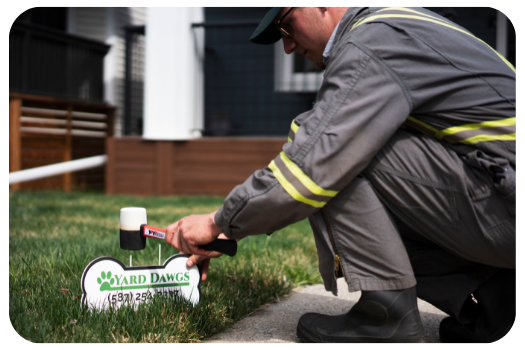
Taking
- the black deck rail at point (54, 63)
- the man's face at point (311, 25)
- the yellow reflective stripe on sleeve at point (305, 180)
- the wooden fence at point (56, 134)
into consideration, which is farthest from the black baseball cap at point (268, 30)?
the wooden fence at point (56, 134)

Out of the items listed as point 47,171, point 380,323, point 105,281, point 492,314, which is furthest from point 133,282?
point 47,171

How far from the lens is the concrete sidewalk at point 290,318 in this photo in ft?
5.79

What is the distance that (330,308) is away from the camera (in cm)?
217

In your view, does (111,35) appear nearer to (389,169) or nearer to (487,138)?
(389,169)

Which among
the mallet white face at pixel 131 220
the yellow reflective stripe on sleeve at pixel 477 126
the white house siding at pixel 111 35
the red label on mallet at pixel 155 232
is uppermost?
the white house siding at pixel 111 35

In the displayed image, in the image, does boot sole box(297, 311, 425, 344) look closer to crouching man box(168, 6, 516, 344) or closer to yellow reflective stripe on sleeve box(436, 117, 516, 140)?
crouching man box(168, 6, 516, 344)

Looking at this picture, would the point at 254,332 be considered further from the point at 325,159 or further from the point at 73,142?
the point at 73,142

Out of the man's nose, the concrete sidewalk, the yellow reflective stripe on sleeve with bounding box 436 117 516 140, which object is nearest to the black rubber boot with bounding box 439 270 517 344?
the concrete sidewalk

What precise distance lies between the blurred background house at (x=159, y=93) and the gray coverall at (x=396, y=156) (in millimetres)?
4654

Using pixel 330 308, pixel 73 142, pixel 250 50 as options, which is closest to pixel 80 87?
pixel 73 142

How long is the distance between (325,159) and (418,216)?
421mm

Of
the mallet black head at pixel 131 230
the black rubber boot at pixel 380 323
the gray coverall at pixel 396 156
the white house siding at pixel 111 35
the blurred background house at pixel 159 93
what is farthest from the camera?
the white house siding at pixel 111 35

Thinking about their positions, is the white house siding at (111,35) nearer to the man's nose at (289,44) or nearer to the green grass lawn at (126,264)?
the green grass lawn at (126,264)

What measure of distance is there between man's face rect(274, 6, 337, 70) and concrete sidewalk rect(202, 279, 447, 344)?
1.08 m
